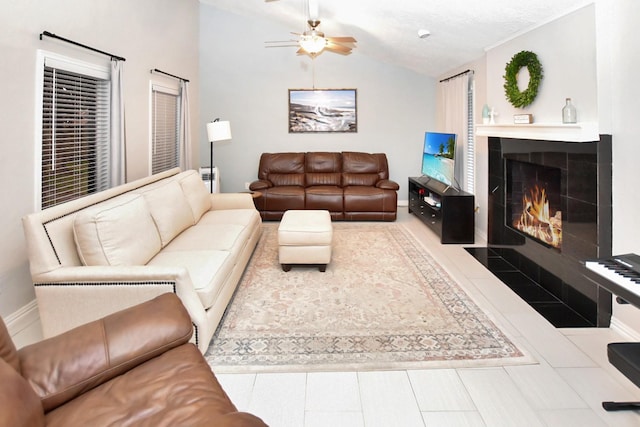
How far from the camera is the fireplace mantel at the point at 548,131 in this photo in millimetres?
2764

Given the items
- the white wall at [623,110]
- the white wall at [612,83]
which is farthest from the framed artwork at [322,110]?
the white wall at [623,110]

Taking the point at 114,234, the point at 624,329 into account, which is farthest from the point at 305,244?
the point at 624,329

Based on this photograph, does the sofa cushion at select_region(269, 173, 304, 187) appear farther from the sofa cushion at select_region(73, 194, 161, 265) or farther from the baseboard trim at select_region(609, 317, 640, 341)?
the baseboard trim at select_region(609, 317, 640, 341)

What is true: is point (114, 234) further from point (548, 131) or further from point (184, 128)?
point (184, 128)

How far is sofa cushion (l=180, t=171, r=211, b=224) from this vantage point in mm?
4266

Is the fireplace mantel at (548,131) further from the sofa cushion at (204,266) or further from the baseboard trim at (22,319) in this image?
the baseboard trim at (22,319)

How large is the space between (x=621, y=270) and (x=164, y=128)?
5.05m

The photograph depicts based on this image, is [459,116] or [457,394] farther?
[459,116]

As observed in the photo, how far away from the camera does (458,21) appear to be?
160 inches

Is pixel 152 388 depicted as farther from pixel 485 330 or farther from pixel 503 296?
pixel 503 296

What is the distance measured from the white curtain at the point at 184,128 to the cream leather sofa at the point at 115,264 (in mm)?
2731

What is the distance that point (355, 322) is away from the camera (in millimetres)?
2977

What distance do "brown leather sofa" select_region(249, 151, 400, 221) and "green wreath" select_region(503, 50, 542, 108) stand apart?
2598 millimetres

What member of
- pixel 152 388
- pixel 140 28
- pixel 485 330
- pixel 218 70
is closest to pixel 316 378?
pixel 152 388
